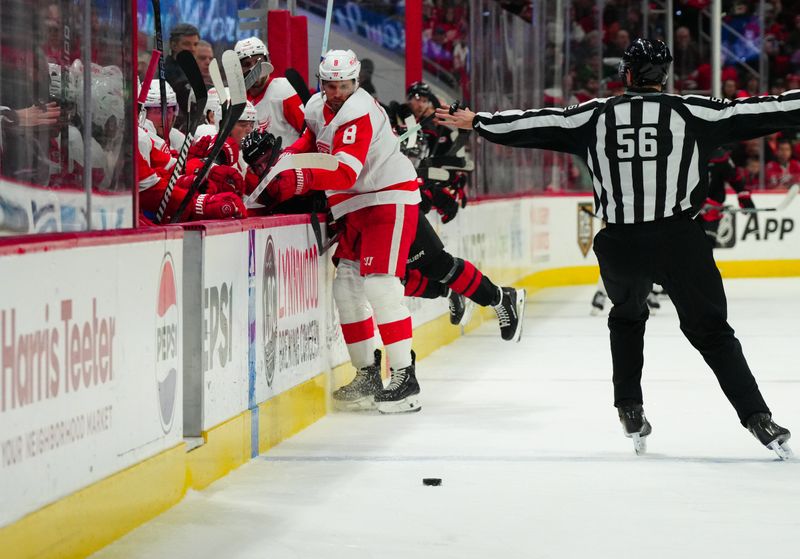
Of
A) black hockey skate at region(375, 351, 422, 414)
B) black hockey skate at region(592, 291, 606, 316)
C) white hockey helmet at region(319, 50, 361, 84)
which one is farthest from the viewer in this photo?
black hockey skate at region(592, 291, 606, 316)

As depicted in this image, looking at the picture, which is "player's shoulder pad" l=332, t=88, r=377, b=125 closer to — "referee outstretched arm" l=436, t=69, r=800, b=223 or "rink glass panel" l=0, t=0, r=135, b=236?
"referee outstretched arm" l=436, t=69, r=800, b=223

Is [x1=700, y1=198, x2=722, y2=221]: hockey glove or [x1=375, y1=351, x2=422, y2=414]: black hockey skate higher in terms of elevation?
[x1=700, y1=198, x2=722, y2=221]: hockey glove

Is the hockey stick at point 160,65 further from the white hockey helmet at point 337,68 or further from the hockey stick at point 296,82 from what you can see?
the hockey stick at point 296,82

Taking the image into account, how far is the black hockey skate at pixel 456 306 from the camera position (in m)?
7.60

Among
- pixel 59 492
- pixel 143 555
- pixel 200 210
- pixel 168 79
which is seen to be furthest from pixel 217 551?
pixel 168 79

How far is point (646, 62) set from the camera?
4691 mm

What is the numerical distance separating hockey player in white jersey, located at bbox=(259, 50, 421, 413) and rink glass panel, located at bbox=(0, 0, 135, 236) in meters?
1.76

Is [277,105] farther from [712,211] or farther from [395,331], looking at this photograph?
[712,211]

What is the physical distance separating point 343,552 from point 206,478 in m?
0.93

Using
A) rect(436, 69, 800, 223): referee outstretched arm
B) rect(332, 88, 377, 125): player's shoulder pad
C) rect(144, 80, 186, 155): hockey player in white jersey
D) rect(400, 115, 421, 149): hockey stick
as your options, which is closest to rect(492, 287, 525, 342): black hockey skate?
rect(400, 115, 421, 149): hockey stick

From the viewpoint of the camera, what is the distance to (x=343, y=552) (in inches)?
135

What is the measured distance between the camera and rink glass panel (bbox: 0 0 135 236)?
10.4 ft

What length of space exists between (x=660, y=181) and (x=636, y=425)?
0.80m

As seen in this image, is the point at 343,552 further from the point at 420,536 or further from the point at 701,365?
the point at 701,365
